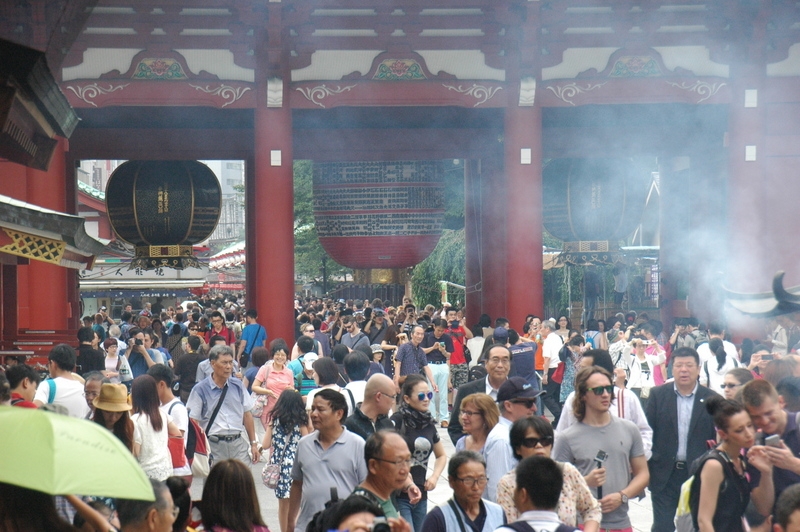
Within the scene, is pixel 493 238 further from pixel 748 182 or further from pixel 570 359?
pixel 570 359

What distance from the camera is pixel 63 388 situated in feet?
24.7

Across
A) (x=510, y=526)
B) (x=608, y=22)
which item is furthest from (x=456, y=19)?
(x=510, y=526)

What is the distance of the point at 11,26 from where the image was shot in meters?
11.9

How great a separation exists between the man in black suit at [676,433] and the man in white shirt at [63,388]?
3.88m

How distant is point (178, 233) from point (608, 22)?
6242 millimetres

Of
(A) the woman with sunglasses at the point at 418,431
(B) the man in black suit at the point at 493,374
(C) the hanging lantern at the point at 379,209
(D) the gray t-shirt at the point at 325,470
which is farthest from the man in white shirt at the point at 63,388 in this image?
(C) the hanging lantern at the point at 379,209

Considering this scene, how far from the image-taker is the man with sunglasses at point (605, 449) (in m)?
5.56

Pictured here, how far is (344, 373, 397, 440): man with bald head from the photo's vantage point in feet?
20.6

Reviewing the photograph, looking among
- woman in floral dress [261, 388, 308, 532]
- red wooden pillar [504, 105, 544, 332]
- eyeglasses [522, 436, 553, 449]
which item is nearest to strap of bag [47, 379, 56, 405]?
woman in floral dress [261, 388, 308, 532]

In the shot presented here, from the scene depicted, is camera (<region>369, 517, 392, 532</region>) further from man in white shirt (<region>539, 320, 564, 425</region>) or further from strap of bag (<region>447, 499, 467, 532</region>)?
man in white shirt (<region>539, 320, 564, 425</region>)

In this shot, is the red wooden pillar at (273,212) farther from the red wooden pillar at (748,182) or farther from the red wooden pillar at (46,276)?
the red wooden pillar at (748,182)

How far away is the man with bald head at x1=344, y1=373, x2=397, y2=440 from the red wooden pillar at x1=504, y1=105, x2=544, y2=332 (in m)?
8.14

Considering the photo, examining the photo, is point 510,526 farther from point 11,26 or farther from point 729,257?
point 729,257

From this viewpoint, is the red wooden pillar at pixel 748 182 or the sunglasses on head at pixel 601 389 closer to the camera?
the sunglasses on head at pixel 601 389
